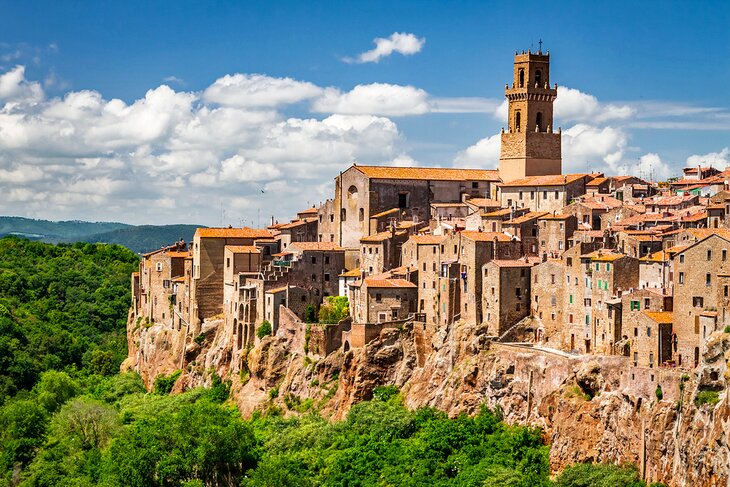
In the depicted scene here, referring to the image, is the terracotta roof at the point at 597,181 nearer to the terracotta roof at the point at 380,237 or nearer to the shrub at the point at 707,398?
the terracotta roof at the point at 380,237

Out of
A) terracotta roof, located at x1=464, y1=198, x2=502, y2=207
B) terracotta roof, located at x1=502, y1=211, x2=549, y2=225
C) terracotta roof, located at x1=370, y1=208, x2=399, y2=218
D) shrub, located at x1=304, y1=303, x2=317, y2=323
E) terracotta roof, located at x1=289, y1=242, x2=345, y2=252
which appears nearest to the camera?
terracotta roof, located at x1=502, y1=211, x2=549, y2=225

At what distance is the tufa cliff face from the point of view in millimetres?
63594

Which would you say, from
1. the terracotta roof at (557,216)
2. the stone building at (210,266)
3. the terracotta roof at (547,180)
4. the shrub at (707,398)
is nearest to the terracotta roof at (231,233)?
the stone building at (210,266)

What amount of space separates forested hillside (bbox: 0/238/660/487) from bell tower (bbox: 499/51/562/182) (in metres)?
28.9

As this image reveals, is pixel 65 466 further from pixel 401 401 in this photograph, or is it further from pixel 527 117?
pixel 527 117

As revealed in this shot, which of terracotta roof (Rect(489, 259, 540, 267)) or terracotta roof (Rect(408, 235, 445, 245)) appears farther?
terracotta roof (Rect(408, 235, 445, 245))

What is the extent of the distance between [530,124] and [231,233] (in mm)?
26825

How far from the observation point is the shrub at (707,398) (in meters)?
62.7

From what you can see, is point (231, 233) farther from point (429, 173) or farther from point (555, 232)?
point (555, 232)

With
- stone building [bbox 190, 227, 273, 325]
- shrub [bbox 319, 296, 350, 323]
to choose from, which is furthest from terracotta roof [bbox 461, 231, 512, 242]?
stone building [bbox 190, 227, 273, 325]

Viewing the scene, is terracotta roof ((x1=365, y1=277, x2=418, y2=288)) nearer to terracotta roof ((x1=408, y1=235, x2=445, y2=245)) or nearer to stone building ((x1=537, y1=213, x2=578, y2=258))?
terracotta roof ((x1=408, y1=235, x2=445, y2=245))

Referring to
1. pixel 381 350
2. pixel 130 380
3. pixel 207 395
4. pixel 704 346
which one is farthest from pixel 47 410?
pixel 704 346

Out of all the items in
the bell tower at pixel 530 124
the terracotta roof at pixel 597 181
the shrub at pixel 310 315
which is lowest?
the shrub at pixel 310 315

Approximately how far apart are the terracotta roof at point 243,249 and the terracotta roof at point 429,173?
1074 centimetres
